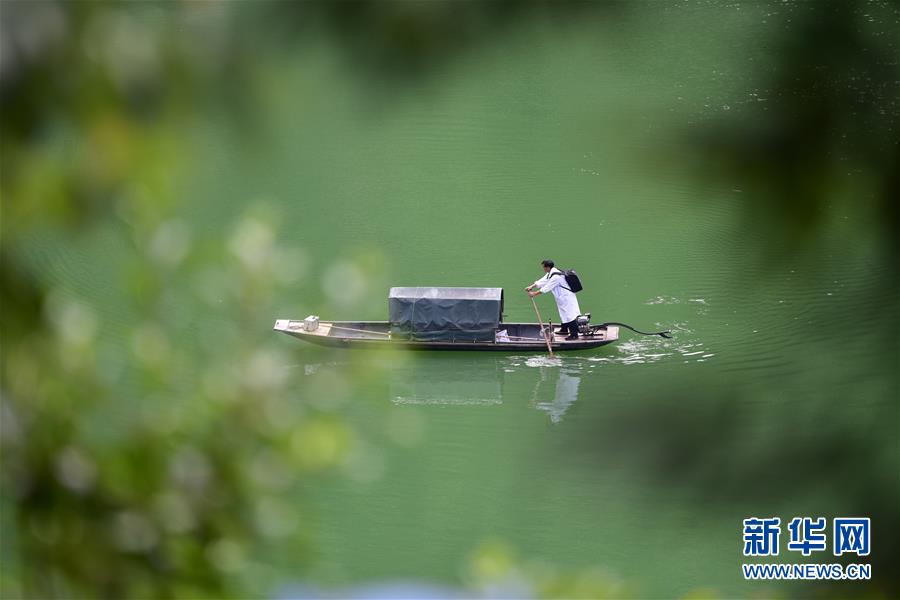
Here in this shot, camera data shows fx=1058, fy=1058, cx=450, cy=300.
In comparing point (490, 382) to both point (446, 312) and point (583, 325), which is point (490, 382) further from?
point (583, 325)

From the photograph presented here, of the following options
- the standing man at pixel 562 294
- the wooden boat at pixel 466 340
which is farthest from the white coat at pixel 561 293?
the wooden boat at pixel 466 340

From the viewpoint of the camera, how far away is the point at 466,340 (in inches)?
362

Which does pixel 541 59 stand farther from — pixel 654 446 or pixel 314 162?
pixel 314 162

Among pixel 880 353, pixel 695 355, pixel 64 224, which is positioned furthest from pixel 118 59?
pixel 695 355

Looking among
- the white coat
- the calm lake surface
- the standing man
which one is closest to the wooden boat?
the standing man

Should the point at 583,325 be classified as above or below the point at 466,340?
above

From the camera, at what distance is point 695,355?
8.73m

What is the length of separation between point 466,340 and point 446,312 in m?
0.34

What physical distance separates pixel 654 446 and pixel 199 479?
43cm

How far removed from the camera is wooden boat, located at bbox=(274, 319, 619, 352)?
29.4 feet

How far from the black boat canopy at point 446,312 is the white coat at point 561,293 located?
0.40m

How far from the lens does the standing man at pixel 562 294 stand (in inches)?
345

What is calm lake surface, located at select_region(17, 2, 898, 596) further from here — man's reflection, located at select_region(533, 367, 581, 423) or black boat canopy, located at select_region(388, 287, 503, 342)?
black boat canopy, located at select_region(388, 287, 503, 342)

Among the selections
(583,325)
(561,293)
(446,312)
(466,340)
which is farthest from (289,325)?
(583,325)
